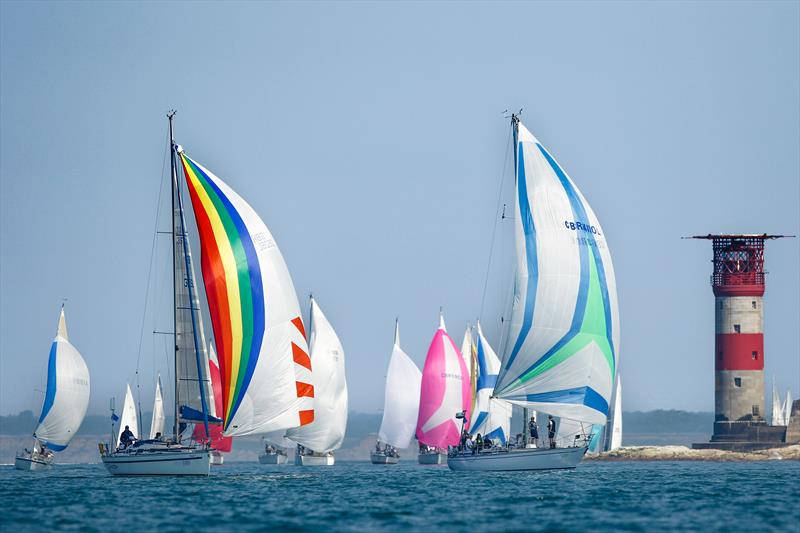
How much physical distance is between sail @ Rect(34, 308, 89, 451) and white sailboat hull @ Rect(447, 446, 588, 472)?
27376 mm

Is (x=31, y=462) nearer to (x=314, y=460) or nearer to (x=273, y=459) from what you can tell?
(x=314, y=460)

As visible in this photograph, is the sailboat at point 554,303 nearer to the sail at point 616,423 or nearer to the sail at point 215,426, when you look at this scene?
the sail at point 215,426

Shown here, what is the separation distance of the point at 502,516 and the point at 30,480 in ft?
84.8

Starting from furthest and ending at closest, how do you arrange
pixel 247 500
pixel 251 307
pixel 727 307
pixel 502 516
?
pixel 727 307 < pixel 251 307 < pixel 247 500 < pixel 502 516

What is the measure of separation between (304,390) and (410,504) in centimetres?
956

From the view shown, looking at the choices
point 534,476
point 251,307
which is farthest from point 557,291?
point 251,307

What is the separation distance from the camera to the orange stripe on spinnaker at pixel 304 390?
47750 mm

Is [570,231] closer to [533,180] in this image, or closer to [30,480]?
[533,180]

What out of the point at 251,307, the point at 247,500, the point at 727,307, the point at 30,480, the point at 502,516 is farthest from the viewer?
the point at 727,307

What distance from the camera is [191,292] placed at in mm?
47719

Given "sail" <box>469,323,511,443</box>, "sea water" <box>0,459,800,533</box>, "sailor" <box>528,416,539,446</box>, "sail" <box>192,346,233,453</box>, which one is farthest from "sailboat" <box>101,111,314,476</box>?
"sail" <box>469,323,511,443</box>

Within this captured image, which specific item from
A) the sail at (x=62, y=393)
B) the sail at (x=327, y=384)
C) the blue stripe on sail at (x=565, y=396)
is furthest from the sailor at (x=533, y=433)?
the sail at (x=62, y=393)

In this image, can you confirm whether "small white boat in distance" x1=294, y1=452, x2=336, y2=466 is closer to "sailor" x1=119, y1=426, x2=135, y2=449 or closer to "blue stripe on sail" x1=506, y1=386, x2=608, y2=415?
"blue stripe on sail" x1=506, y1=386, x2=608, y2=415

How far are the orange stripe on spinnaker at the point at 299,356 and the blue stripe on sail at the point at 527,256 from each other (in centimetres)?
775
